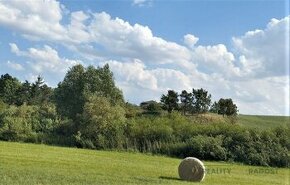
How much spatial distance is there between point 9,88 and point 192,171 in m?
68.1

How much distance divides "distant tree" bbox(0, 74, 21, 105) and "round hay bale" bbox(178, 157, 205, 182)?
213ft

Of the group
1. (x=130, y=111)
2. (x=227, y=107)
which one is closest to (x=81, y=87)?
(x=130, y=111)

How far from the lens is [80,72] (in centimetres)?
6250

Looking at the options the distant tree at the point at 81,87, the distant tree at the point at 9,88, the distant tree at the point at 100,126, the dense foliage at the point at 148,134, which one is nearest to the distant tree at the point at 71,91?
the distant tree at the point at 81,87

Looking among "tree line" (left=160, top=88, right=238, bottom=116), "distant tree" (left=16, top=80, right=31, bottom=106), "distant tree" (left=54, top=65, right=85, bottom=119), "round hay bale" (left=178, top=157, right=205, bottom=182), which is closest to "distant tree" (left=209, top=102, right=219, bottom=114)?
"tree line" (left=160, top=88, right=238, bottom=116)

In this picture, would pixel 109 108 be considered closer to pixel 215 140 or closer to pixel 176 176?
pixel 215 140

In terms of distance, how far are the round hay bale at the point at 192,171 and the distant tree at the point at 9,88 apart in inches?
2553

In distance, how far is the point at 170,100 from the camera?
240 feet

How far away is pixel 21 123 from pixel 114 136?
8.64 m

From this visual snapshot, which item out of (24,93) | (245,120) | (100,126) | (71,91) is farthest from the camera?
(24,93)

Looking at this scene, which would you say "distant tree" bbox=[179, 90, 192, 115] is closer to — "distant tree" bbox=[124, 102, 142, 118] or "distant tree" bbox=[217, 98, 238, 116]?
"distant tree" bbox=[217, 98, 238, 116]

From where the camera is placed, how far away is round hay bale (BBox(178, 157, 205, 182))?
A: 17.5m

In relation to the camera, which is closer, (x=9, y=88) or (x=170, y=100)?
(x=170, y=100)

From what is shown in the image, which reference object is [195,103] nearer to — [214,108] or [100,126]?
[214,108]
